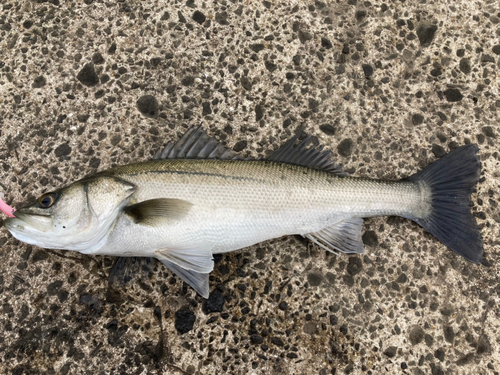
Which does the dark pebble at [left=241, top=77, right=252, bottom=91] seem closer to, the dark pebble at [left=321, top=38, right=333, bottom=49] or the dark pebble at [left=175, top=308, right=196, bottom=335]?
the dark pebble at [left=321, top=38, right=333, bottom=49]

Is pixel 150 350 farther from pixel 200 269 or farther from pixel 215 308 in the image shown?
pixel 200 269

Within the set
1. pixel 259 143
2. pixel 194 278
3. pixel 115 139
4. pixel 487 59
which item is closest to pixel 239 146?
pixel 259 143

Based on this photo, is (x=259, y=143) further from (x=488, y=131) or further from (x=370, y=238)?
(x=488, y=131)

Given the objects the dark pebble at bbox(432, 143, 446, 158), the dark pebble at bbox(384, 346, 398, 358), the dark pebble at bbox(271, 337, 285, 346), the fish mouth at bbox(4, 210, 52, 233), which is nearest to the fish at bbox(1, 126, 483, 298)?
the fish mouth at bbox(4, 210, 52, 233)

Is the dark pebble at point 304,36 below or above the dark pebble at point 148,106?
above

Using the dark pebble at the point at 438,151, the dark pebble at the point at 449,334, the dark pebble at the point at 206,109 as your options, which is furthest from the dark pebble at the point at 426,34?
the dark pebble at the point at 449,334

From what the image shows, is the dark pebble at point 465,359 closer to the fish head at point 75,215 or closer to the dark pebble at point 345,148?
the dark pebble at point 345,148

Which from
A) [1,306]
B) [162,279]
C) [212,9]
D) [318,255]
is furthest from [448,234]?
[1,306]
